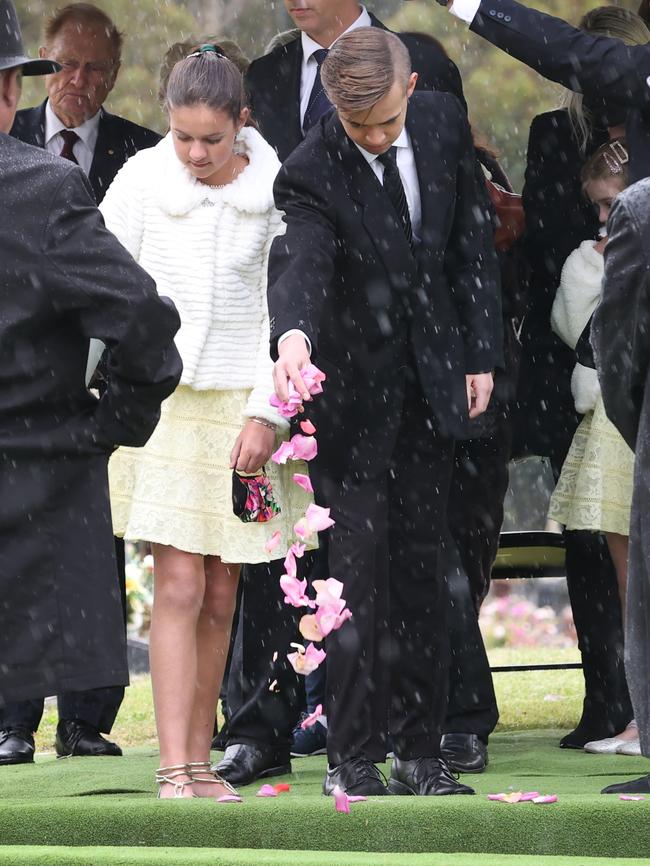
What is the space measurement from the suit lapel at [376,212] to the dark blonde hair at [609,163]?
126cm

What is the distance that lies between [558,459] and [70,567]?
3.07m

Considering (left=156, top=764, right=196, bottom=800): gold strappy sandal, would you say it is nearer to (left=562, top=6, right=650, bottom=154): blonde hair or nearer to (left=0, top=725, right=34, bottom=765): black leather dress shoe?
(left=0, top=725, right=34, bottom=765): black leather dress shoe

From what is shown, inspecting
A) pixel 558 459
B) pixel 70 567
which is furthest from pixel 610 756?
pixel 70 567

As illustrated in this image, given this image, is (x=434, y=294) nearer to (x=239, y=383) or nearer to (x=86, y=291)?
(x=239, y=383)

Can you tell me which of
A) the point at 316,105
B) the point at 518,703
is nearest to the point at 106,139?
the point at 316,105

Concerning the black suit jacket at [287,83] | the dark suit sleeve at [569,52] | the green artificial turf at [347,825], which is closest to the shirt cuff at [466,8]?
the dark suit sleeve at [569,52]

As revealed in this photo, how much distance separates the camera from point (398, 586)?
4848 millimetres

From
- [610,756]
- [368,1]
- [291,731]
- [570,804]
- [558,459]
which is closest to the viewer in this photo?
[570,804]

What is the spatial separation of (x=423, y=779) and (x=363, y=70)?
1897mm

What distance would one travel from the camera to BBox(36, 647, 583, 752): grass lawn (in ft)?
25.9

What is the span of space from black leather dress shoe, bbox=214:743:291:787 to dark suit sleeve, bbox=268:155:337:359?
1.35 metres

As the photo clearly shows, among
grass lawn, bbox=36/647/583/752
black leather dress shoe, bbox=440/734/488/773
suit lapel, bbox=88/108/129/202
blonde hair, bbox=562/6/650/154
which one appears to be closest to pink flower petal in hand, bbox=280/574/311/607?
black leather dress shoe, bbox=440/734/488/773

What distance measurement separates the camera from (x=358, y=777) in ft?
14.9

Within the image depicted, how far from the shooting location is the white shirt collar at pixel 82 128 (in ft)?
21.1
